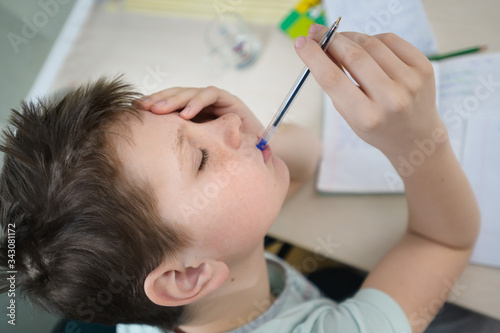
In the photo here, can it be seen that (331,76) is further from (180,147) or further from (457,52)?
(457,52)

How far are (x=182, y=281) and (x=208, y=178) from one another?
20cm

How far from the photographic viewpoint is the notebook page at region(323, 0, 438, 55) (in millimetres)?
897

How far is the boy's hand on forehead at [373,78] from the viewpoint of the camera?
52cm

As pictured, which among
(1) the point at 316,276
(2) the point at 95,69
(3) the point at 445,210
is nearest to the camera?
(3) the point at 445,210

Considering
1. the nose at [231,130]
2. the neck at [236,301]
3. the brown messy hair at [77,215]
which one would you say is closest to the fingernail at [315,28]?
the nose at [231,130]

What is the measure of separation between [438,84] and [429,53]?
9 cm

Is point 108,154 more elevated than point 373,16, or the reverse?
point 108,154

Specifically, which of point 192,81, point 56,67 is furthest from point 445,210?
point 56,67

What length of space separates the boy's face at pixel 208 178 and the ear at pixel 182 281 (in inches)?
1.1

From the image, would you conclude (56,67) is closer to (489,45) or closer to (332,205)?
(332,205)

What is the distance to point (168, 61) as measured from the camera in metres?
1.17

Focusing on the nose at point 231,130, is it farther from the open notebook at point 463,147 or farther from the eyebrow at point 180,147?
the open notebook at point 463,147

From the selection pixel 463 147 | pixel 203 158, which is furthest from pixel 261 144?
pixel 463 147

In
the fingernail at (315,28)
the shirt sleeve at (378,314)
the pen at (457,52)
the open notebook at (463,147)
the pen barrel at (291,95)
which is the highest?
the fingernail at (315,28)
